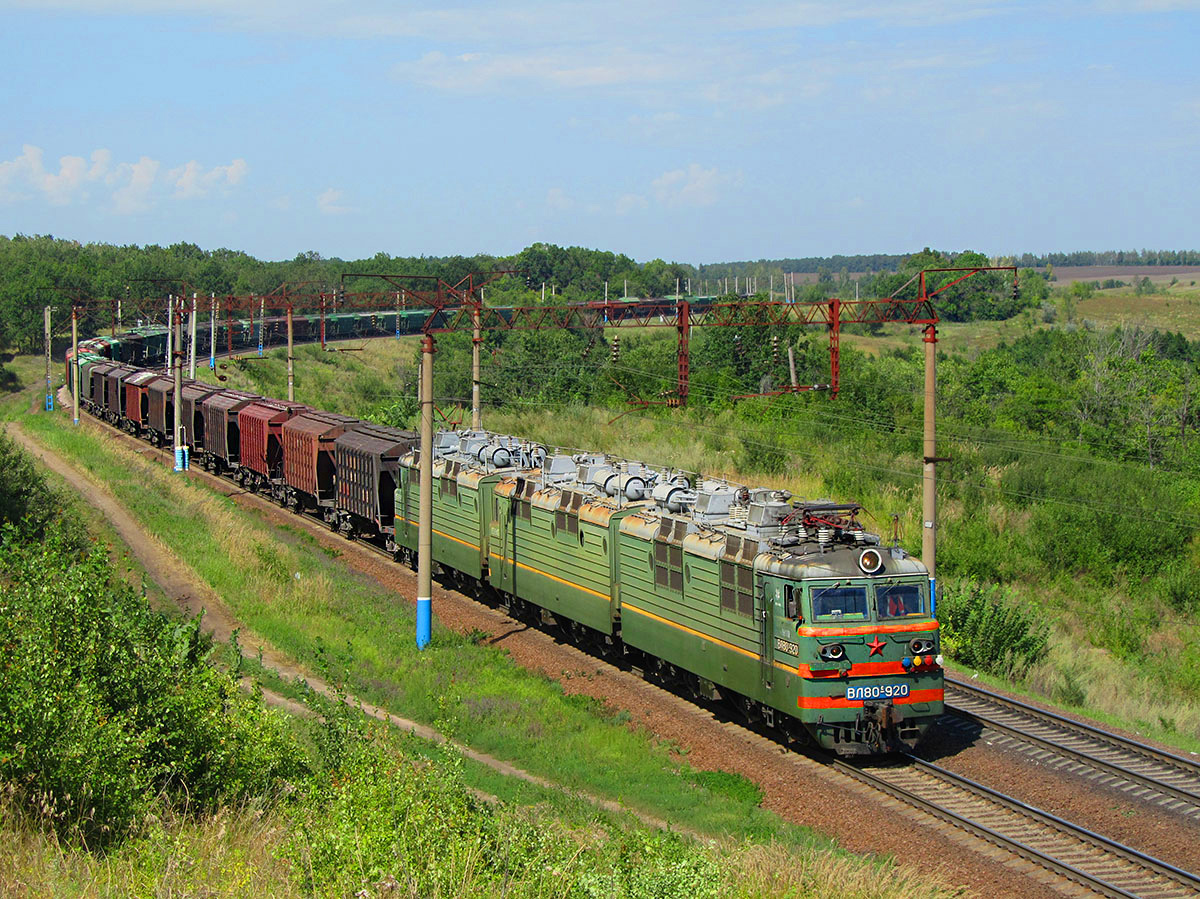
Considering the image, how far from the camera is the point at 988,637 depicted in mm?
26156

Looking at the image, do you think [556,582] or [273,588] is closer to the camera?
[556,582]

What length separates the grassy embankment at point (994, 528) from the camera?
24.8 meters

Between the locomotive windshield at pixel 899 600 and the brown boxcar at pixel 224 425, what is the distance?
3700 cm

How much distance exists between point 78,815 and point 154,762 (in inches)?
51.0

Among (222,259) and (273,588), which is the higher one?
(222,259)

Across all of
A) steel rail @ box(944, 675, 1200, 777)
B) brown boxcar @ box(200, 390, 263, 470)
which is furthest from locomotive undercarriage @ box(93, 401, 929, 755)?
brown boxcar @ box(200, 390, 263, 470)

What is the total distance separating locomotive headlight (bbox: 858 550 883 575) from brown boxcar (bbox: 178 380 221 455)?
4285 cm

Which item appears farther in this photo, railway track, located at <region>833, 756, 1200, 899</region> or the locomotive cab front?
the locomotive cab front

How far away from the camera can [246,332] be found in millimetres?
111312

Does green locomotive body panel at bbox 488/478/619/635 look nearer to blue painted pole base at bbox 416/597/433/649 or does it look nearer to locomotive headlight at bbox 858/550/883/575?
blue painted pole base at bbox 416/597/433/649

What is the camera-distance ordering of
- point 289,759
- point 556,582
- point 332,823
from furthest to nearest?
1. point 556,582
2. point 289,759
3. point 332,823

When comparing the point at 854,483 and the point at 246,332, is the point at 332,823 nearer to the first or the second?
the point at 854,483

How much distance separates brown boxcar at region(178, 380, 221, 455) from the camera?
54.6 m

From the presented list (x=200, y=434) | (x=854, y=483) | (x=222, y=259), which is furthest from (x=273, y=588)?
(x=222, y=259)
